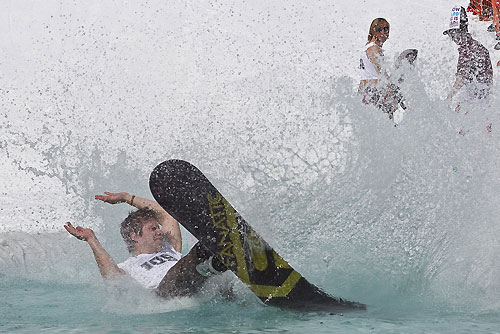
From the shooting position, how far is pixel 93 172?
23.8 feet

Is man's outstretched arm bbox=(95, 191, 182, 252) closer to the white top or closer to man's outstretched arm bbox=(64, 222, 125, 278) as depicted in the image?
the white top

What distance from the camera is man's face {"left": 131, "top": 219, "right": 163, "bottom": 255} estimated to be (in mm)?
4602

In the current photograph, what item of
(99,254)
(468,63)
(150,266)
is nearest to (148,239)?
(150,266)

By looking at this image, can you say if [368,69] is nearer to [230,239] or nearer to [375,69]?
[375,69]

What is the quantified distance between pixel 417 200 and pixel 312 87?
31.7 ft

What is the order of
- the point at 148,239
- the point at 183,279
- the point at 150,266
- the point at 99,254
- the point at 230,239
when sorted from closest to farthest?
the point at 230,239 → the point at 183,279 → the point at 99,254 → the point at 150,266 → the point at 148,239

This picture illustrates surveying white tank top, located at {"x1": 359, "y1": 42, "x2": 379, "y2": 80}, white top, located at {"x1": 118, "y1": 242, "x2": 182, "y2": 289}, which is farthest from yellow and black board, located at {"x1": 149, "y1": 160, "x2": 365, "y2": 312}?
white tank top, located at {"x1": 359, "y1": 42, "x2": 379, "y2": 80}

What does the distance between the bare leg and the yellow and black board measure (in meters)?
0.17

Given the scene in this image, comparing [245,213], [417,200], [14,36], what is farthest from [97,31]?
[417,200]

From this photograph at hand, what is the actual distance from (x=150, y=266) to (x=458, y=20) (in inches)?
168

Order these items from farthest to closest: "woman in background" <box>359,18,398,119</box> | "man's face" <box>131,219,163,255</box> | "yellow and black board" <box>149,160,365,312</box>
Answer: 1. "woman in background" <box>359,18,398,119</box>
2. "man's face" <box>131,219,163,255</box>
3. "yellow and black board" <box>149,160,365,312</box>

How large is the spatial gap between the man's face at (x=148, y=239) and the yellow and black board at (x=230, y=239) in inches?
22.6

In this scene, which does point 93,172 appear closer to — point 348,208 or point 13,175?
point 348,208

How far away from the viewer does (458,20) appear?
23.5 ft
